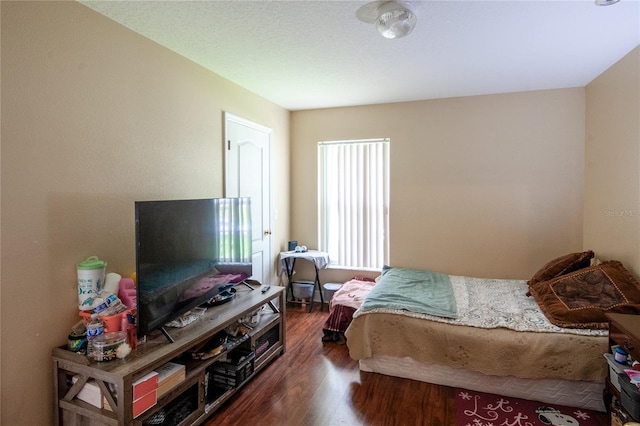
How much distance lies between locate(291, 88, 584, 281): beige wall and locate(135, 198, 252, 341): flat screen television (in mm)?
2037

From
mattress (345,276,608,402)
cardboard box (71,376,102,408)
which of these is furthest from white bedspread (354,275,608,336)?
cardboard box (71,376,102,408)

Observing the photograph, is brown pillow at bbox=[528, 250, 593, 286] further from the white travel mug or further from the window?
the white travel mug

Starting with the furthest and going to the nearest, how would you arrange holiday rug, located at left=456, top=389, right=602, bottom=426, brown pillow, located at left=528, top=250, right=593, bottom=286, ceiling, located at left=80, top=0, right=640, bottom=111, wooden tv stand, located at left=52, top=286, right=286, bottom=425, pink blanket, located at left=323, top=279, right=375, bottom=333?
1. pink blanket, located at left=323, top=279, right=375, bottom=333
2. brown pillow, located at left=528, top=250, right=593, bottom=286
3. holiday rug, located at left=456, top=389, right=602, bottom=426
4. ceiling, located at left=80, top=0, right=640, bottom=111
5. wooden tv stand, located at left=52, top=286, right=286, bottom=425

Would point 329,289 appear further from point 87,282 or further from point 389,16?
point 389,16

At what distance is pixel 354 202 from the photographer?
166 inches

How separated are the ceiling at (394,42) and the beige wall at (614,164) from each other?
192mm

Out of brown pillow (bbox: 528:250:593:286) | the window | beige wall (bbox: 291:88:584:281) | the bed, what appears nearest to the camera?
the bed

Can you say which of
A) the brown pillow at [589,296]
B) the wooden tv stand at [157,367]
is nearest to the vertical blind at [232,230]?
the wooden tv stand at [157,367]

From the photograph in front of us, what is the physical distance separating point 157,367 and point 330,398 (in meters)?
1.18

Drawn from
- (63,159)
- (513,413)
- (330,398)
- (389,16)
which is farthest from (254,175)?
(513,413)

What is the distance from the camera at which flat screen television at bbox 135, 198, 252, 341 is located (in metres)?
1.79

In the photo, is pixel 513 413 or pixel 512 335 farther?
pixel 512 335

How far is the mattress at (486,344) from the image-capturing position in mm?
2137

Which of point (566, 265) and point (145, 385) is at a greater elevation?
point (566, 265)
